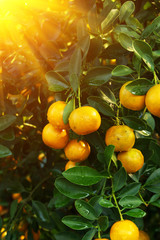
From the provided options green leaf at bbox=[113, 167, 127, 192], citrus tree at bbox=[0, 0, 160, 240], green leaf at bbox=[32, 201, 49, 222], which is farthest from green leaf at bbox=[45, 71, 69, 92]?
green leaf at bbox=[32, 201, 49, 222]

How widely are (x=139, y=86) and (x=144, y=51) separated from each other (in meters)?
0.10

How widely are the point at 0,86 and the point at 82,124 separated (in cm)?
53

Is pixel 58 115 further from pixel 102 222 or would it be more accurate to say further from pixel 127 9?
pixel 127 9

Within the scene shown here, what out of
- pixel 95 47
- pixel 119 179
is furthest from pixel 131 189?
pixel 95 47

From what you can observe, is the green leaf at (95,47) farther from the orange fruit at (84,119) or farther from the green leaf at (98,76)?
the orange fruit at (84,119)

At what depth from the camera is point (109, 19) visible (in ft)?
3.28

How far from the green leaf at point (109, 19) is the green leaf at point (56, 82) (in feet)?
0.83

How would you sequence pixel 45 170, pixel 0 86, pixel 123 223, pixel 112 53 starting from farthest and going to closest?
pixel 45 170, pixel 0 86, pixel 112 53, pixel 123 223

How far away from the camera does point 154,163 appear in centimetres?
111

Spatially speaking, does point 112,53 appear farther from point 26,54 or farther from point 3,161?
point 3,161

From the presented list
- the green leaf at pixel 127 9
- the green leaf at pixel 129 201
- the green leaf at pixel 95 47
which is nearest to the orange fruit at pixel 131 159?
the green leaf at pixel 129 201

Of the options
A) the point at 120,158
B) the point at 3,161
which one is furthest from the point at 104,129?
the point at 3,161

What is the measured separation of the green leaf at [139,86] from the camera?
767mm

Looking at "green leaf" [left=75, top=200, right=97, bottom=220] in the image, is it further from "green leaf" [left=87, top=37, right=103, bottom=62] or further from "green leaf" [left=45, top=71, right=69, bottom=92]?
"green leaf" [left=87, top=37, right=103, bottom=62]
